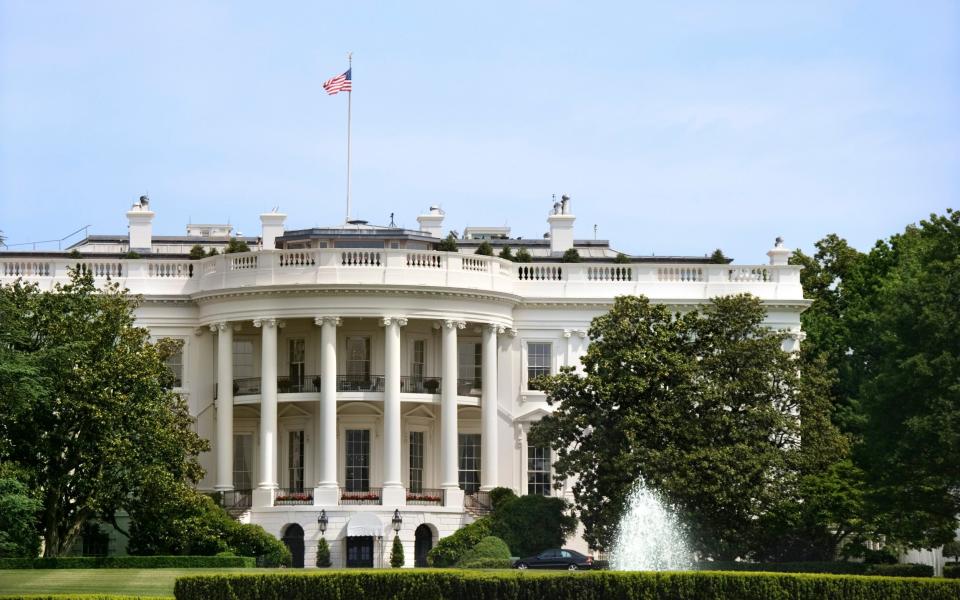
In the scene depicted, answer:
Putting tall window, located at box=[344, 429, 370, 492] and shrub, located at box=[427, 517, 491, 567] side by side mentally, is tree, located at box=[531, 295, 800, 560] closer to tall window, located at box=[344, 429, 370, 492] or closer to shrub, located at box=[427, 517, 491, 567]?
shrub, located at box=[427, 517, 491, 567]

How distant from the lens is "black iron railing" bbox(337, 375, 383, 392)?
7344 centimetres

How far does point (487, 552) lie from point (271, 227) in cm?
2031

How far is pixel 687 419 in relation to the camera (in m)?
64.2

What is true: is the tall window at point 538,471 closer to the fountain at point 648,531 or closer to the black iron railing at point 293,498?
the black iron railing at point 293,498

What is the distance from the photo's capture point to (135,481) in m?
62.9

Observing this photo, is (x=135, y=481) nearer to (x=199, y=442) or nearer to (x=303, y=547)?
(x=199, y=442)

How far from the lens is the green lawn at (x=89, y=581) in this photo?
53.2 metres

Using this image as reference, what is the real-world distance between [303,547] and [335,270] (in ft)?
32.4

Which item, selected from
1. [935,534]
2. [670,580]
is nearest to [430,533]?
[935,534]

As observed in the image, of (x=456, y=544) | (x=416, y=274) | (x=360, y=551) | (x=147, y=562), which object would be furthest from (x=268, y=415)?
(x=147, y=562)

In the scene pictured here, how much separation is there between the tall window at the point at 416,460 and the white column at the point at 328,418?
3.96 m

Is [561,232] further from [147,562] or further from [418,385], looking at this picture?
[147,562]

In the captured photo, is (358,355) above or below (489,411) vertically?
above

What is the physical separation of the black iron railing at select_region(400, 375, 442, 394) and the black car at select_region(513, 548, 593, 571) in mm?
11569
